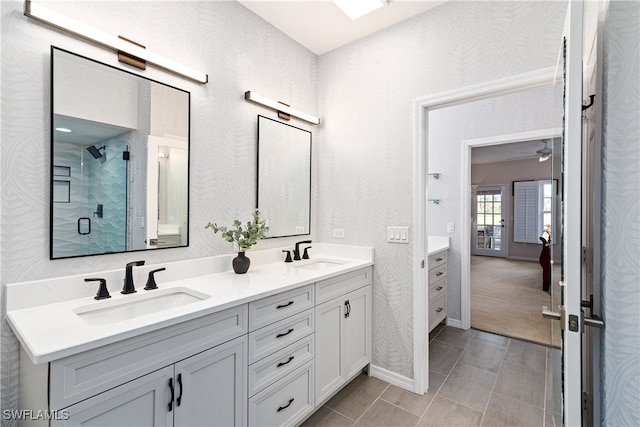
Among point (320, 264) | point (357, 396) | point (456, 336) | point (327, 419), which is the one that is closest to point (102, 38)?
point (320, 264)

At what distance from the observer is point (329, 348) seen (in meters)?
1.94

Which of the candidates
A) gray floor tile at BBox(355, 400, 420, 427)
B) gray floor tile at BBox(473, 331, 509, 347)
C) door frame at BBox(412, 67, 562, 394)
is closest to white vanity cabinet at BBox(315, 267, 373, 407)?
gray floor tile at BBox(355, 400, 420, 427)

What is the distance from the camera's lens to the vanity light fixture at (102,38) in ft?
4.11

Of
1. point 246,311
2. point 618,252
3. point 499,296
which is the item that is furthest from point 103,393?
point 499,296

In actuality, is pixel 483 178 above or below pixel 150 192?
above

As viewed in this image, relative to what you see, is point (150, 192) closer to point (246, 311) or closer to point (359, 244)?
point (246, 311)

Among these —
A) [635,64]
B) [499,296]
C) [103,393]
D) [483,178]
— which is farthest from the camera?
[483,178]

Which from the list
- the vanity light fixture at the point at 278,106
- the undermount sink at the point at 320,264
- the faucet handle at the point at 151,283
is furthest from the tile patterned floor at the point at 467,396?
the vanity light fixture at the point at 278,106

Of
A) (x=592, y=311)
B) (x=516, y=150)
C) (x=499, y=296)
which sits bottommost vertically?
(x=499, y=296)

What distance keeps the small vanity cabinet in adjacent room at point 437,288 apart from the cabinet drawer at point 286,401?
160 cm

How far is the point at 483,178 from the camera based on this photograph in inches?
322

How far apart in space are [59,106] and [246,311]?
1.26 m

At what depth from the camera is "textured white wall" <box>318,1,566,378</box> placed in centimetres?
184

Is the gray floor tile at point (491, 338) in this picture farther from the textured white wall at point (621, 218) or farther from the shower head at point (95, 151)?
the shower head at point (95, 151)
